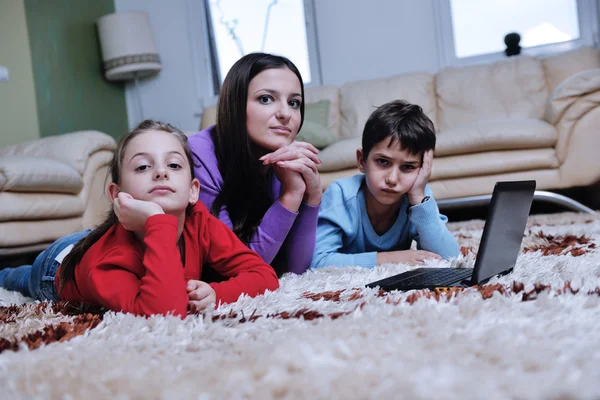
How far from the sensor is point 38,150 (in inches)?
113

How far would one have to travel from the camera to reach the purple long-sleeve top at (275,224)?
49.5 inches

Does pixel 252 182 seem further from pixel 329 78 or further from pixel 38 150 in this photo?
pixel 329 78

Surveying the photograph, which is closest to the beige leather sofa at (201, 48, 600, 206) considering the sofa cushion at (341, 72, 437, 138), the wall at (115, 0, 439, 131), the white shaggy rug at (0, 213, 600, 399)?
the sofa cushion at (341, 72, 437, 138)

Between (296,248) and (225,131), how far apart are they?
340 millimetres

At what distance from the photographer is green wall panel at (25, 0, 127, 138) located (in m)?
3.96

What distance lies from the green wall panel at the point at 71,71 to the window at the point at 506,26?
2.64 meters

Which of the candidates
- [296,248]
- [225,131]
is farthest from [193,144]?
[296,248]

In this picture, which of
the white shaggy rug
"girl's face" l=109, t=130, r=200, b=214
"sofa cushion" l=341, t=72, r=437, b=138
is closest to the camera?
the white shaggy rug

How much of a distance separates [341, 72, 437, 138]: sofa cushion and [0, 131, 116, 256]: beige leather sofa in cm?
168

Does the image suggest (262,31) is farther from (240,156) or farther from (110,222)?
(110,222)

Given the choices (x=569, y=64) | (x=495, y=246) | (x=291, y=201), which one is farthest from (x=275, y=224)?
(x=569, y=64)

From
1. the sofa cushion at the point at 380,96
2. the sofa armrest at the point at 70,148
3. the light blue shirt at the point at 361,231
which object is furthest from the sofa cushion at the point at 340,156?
the light blue shirt at the point at 361,231

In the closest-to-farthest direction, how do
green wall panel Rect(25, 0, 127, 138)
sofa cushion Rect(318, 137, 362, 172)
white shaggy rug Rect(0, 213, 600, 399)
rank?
white shaggy rug Rect(0, 213, 600, 399)
sofa cushion Rect(318, 137, 362, 172)
green wall panel Rect(25, 0, 127, 138)

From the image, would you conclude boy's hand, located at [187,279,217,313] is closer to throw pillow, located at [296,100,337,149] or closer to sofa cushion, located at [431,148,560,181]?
sofa cushion, located at [431,148,560,181]
